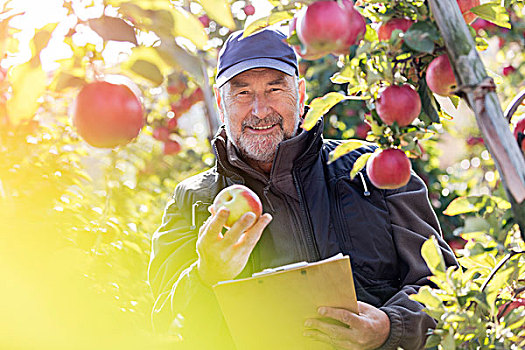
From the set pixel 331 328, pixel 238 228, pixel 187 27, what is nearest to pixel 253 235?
pixel 238 228

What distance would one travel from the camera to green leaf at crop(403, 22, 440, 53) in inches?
35.4

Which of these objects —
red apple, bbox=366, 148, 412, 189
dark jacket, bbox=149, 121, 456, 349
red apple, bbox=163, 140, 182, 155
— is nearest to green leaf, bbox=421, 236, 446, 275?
red apple, bbox=366, 148, 412, 189

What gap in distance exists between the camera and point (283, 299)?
1390 millimetres

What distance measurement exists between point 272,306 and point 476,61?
755 millimetres

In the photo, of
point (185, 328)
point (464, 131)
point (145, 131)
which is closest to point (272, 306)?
point (185, 328)

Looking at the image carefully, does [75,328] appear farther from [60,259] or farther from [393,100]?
[393,100]

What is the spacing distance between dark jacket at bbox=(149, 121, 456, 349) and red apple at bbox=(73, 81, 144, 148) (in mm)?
767

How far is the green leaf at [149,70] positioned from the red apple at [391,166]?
504 mm

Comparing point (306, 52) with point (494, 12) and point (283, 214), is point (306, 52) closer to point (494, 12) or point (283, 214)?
point (494, 12)

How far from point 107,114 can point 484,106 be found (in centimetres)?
57

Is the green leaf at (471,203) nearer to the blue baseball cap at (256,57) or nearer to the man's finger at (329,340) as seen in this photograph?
the man's finger at (329,340)

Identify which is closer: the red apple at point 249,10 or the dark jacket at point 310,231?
the dark jacket at point 310,231

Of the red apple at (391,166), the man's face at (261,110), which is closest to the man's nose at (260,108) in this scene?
the man's face at (261,110)

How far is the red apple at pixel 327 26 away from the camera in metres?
0.92
